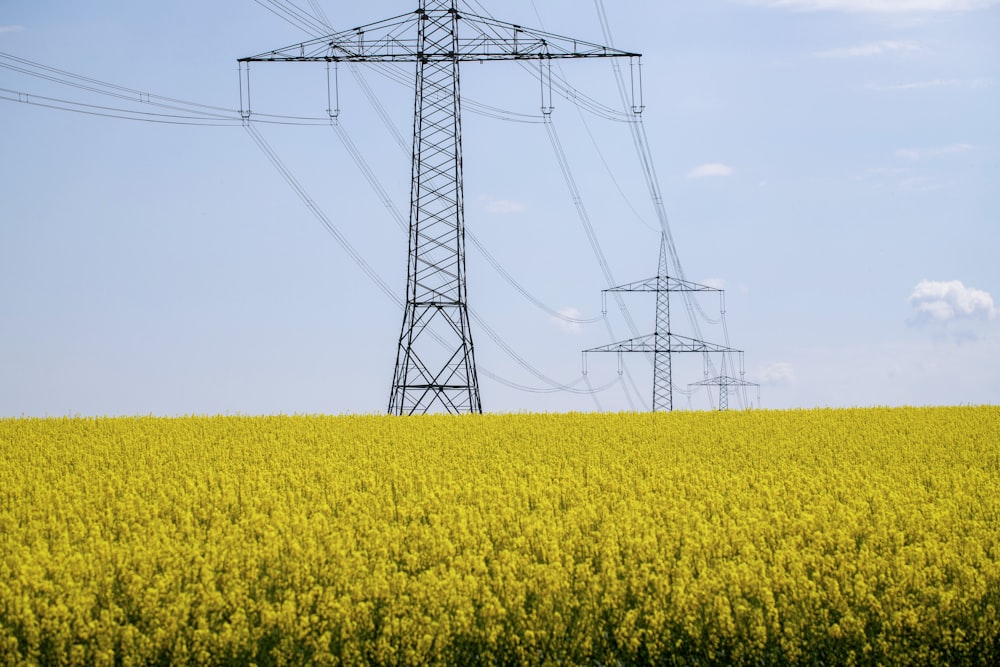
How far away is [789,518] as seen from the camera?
10.9 m

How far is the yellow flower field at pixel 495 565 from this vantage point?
7.49m

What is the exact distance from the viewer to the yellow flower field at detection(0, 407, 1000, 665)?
7488 millimetres

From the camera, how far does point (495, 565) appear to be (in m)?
8.42

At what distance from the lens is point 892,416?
27328mm

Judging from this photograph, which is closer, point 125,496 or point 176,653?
point 176,653

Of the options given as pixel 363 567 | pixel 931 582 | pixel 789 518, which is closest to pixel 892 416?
pixel 789 518

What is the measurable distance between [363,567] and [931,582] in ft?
15.9

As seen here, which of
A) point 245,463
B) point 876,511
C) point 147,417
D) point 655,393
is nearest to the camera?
point 876,511

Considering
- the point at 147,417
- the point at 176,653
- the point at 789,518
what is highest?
the point at 147,417

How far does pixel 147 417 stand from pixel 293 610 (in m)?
18.7

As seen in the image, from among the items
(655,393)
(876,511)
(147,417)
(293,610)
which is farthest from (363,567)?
(655,393)

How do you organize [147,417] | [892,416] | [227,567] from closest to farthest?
[227,567], [147,417], [892,416]

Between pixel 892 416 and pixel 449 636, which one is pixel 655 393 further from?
pixel 449 636

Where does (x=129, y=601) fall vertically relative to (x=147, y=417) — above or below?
below
